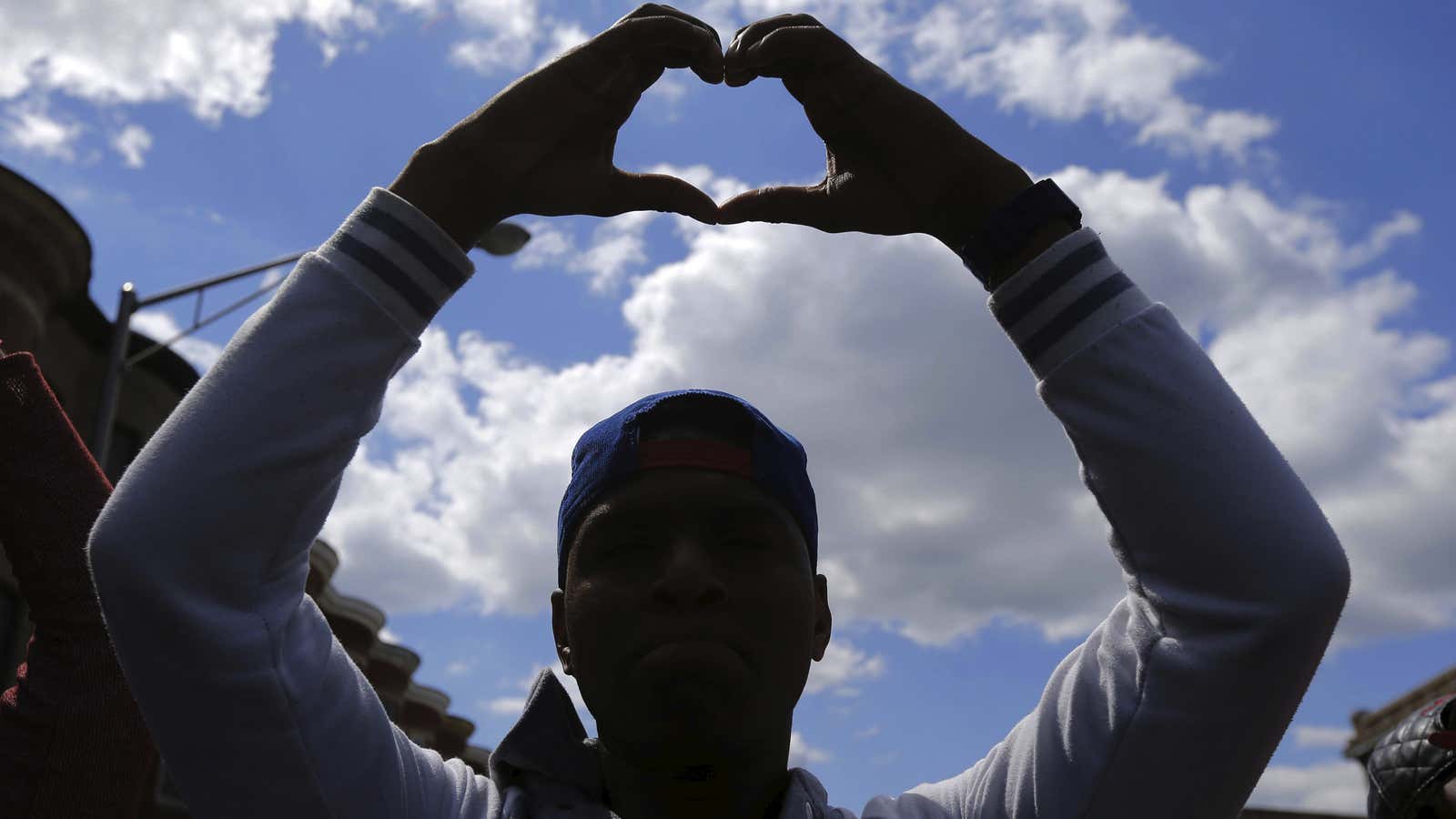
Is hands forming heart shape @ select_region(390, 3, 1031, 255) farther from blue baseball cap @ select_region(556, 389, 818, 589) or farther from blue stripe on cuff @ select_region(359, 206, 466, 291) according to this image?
blue baseball cap @ select_region(556, 389, 818, 589)

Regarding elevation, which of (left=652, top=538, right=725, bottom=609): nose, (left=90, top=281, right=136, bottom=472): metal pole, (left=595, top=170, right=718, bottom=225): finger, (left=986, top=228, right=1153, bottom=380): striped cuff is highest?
(left=90, top=281, right=136, bottom=472): metal pole

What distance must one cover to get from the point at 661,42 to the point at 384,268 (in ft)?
1.69

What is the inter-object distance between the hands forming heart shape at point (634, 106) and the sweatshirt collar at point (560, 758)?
85 cm

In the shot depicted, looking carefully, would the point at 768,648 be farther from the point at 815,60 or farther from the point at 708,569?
the point at 815,60

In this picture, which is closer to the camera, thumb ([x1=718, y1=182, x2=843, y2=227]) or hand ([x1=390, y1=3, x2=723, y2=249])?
hand ([x1=390, y1=3, x2=723, y2=249])

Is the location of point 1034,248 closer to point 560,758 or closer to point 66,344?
point 560,758

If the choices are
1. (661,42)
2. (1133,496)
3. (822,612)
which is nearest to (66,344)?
(822,612)

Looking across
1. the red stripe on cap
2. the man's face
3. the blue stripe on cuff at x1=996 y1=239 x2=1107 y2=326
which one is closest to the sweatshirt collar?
the man's face

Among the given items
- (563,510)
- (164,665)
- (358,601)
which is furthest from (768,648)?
(358,601)

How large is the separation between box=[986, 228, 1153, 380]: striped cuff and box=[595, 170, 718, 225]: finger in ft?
1.60

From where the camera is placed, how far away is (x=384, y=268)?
177cm

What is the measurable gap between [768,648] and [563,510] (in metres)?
0.51

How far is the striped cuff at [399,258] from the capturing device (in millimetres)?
1769

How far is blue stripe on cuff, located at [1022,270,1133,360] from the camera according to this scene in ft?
5.77
